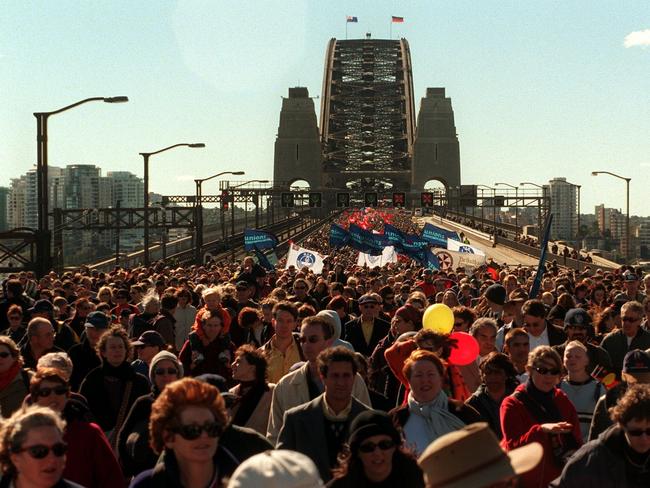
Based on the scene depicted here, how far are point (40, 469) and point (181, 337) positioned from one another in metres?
9.21

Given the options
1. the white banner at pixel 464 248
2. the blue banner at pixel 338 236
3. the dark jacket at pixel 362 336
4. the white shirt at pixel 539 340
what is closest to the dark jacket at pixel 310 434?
the white shirt at pixel 539 340

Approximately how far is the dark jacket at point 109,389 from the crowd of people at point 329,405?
0.04ft

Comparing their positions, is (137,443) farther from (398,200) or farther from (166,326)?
(398,200)

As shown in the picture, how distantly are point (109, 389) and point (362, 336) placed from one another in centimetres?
408

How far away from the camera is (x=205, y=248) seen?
59000 millimetres

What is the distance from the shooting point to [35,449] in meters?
5.09

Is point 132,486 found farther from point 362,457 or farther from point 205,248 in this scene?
point 205,248

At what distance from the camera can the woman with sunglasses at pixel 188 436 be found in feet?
16.5

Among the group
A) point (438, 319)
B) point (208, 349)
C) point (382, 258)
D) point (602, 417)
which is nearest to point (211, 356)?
point (208, 349)

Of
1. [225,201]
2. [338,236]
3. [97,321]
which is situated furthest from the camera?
[225,201]

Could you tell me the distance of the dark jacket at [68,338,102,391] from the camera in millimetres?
9898

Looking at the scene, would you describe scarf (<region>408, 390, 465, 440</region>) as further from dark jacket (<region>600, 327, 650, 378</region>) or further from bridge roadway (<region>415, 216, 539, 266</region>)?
bridge roadway (<region>415, 216, 539, 266</region>)

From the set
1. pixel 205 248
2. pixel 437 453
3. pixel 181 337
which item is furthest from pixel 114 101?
pixel 205 248

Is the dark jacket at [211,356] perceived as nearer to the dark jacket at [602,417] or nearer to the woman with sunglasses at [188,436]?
the dark jacket at [602,417]
